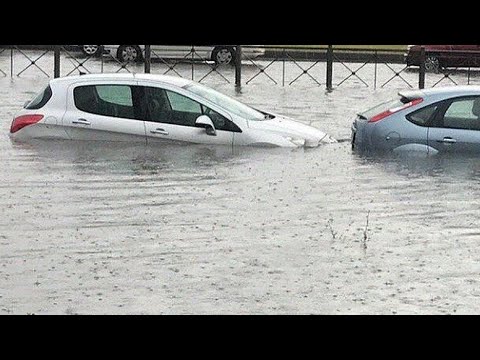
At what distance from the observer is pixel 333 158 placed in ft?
49.0

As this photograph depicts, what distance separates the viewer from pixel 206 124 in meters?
13.7

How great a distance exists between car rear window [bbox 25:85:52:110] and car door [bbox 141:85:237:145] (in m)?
1.23

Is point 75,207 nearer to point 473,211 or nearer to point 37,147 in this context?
point 37,147

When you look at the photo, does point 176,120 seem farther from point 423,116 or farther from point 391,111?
point 423,116

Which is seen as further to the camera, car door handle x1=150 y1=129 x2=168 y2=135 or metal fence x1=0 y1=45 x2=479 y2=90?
metal fence x1=0 y1=45 x2=479 y2=90

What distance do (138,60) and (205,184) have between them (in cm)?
1135

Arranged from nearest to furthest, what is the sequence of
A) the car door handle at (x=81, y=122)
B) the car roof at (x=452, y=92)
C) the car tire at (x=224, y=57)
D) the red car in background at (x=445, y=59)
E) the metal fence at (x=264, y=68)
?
the car roof at (x=452, y=92) < the car door handle at (x=81, y=122) < the metal fence at (x=264, y=68) < the red car in background at (x=445, y=59) < the car tire at (x=224, y=57)

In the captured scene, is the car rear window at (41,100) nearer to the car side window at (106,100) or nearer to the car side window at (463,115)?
the car side window at (106,100)

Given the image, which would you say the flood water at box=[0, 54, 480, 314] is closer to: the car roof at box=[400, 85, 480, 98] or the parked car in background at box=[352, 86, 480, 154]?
the parked car in background at box=[352, 86, 480, 154]

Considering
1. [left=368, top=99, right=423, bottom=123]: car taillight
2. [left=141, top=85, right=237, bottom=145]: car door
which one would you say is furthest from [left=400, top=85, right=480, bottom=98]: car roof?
[left=141, top=85, right=237, bottom=145]: car door

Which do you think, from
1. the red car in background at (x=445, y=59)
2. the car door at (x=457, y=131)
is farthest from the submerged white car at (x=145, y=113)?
the red car in background at (x=445, y=59)

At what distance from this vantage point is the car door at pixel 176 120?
13.7m

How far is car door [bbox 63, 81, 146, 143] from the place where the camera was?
13.8 m

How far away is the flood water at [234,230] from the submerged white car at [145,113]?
0.25 metres
